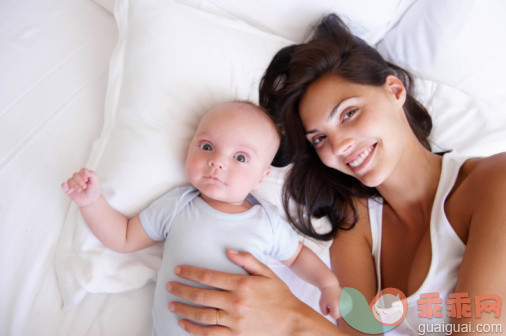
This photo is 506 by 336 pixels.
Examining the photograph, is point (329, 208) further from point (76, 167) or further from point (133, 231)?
point (76, 167)

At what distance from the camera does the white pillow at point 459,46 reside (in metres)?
1.45

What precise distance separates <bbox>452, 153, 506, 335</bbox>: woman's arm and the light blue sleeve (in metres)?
0.86

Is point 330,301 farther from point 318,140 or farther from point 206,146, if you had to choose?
point 206,146

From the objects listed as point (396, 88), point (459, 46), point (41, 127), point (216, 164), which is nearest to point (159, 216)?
point (216, 164)

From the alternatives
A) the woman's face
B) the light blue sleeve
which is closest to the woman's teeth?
the woman's face

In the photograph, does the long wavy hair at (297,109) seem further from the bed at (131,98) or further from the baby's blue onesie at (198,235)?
the baby's blue onesie at (198,235)

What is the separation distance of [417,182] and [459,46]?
2.25 feet

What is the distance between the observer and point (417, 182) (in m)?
1.21

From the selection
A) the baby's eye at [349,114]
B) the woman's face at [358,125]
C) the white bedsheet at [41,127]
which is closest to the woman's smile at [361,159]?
the woman's face at [358,125]

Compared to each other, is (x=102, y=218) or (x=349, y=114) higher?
(x=349, y=114)

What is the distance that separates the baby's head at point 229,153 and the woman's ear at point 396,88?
1.48ft

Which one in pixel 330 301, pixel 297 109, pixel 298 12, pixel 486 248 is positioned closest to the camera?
pixel 486 248

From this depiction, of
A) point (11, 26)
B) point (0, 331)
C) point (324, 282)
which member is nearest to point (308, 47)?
point (324, 282)

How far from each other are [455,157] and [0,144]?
1545 millimetres
